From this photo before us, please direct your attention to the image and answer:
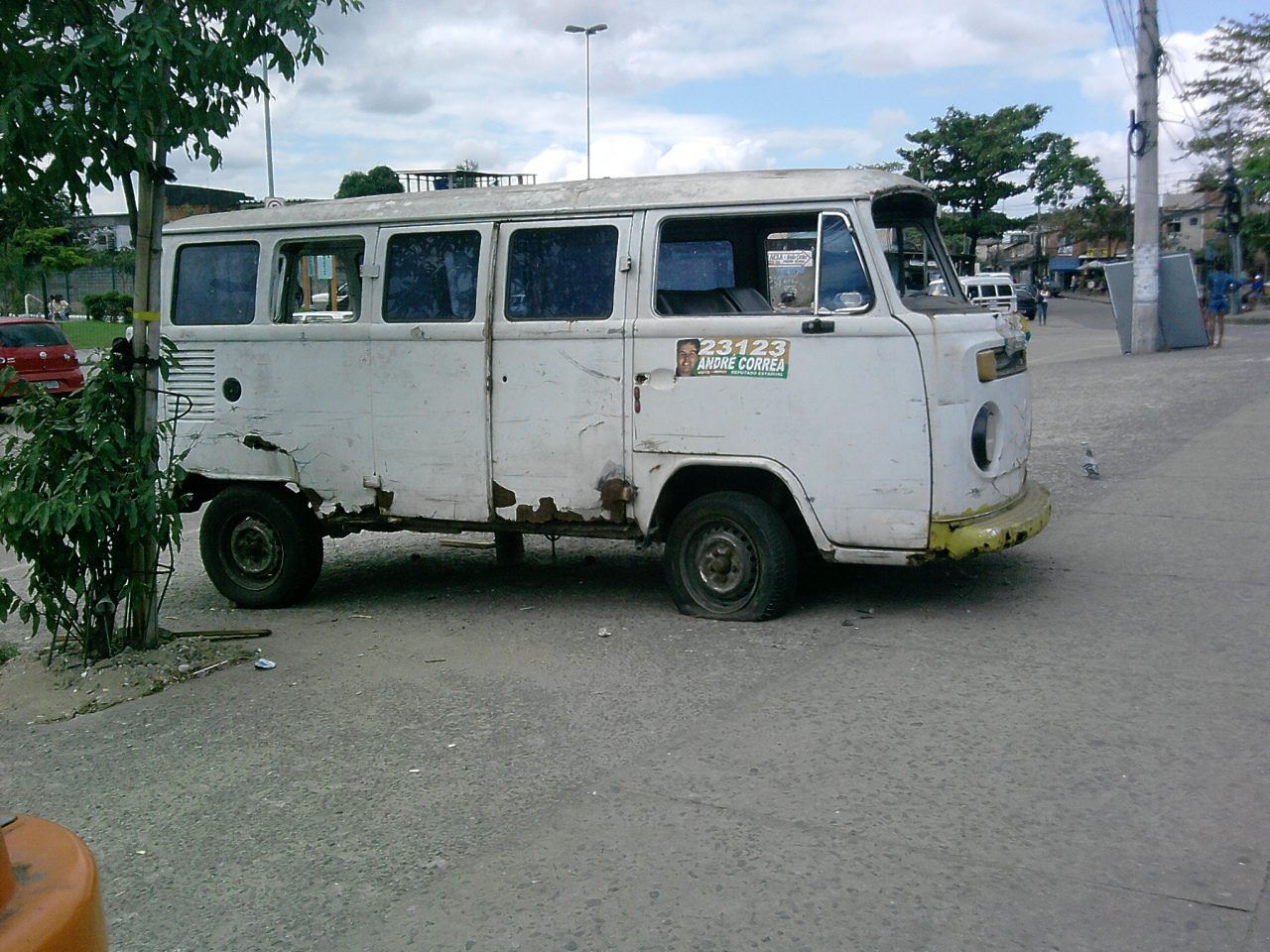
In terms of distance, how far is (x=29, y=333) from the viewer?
20562 millimetres

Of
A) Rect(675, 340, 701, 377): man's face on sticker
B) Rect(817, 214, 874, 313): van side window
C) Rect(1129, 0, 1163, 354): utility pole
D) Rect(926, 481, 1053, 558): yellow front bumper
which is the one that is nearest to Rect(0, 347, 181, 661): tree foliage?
Rect(675, 340, 701, 377): man's face on sticker

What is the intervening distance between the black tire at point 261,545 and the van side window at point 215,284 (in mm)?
1100

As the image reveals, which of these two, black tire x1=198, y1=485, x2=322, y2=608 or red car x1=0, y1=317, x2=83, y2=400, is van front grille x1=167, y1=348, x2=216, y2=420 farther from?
red car x1=0, y1=317, x2=83, y2=400

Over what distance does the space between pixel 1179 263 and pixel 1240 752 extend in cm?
2209

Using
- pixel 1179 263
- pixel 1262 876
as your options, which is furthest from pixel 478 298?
pixel 1179 263

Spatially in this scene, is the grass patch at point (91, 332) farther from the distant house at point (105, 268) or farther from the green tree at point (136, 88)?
the green tree at point (136, 88)

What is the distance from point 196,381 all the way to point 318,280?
1.01 meters

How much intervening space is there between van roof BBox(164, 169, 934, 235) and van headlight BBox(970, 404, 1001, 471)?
128 centimetres

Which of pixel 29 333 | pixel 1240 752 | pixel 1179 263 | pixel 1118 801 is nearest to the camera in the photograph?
pixel 1118 801

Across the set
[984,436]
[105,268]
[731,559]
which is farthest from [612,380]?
[105,268]

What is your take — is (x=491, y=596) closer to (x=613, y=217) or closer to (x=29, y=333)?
(x=613, y=217)

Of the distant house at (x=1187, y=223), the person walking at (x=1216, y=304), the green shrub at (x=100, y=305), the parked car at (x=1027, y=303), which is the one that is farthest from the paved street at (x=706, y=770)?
the distant house at (x=1187, y=223)

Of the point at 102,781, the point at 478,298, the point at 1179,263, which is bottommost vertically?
the point at 102,781

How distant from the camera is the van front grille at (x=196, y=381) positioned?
25.1 ft
